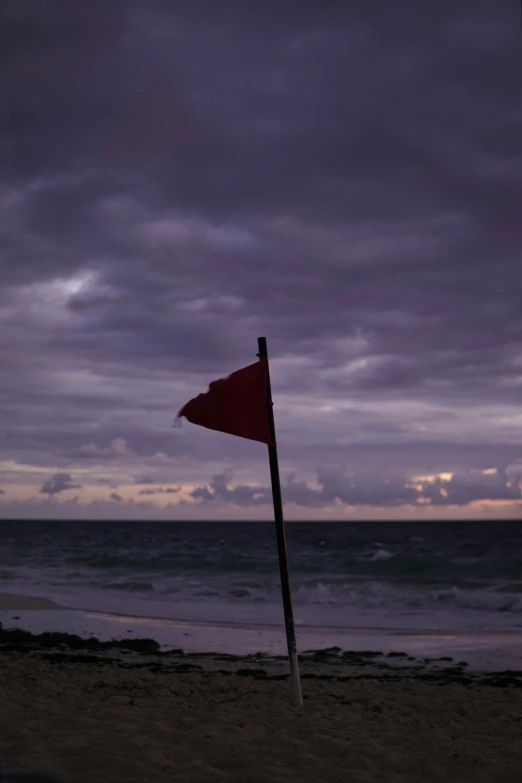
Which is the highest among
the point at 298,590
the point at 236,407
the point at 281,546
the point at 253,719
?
the point at 236,407

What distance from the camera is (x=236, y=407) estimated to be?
25.0 ft

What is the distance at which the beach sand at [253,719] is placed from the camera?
5668mm

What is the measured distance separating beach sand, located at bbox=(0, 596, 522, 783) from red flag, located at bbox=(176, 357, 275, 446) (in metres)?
2.85

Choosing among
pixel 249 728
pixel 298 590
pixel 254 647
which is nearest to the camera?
pixel 249 728

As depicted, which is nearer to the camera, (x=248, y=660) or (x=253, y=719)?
(x=253, y=719)

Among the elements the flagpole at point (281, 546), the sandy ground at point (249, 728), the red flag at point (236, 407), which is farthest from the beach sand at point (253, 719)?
the red flag at point (236, 407)

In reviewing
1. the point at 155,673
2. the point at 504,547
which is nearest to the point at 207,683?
the point at 155,673

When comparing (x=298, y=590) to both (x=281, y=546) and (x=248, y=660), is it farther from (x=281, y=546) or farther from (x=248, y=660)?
(x=281, y=546)

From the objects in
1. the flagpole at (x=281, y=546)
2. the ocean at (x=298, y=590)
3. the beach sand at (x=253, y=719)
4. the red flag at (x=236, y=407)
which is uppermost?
the red flag at (x=236, y=407)

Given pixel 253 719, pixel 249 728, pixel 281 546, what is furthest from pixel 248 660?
pixel 281 546

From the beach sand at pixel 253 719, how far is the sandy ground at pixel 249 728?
0.05ft

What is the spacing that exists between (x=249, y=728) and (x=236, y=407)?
3081mm

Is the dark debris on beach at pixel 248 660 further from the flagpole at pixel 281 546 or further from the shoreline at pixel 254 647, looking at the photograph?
the flagpole at pixel 281 546

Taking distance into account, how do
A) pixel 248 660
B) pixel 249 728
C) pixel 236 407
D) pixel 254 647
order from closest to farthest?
pixel 249 728 < pixel 236 407 < pixel 248 660 < pixel 254 647
